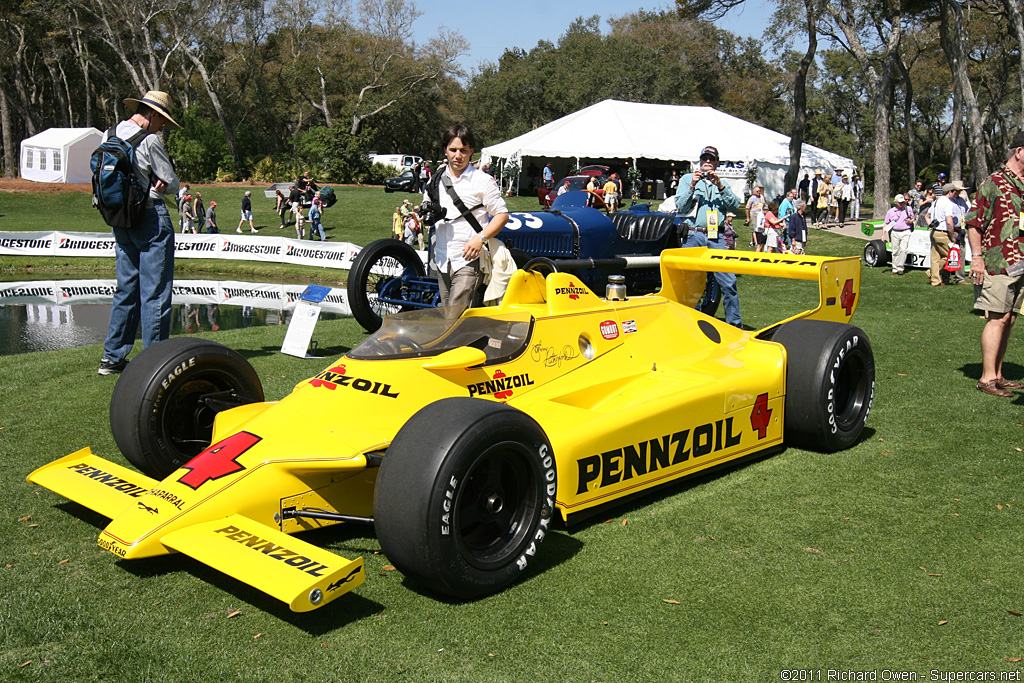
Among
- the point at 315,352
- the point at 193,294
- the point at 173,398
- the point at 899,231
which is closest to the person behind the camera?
the point at 173,398

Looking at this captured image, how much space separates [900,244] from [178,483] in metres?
16.1

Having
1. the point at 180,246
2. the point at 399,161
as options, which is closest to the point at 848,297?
the point at 180,246

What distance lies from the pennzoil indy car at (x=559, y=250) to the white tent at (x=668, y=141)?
2380 cm

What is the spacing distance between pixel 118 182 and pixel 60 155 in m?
43.7

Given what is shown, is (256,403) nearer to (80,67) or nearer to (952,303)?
(952,303)

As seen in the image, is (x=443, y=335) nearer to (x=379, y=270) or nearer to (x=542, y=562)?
(x=542, y=562)

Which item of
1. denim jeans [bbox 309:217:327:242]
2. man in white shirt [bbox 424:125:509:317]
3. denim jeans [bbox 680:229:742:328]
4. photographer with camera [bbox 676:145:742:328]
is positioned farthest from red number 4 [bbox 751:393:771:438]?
denim jeans [bbox 309:217:327:242]

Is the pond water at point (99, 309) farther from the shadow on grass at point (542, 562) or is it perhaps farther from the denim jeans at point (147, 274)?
the shadow on grass at point (542, 562)

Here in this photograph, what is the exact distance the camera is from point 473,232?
5852 millimetres

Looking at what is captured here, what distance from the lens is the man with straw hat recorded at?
682 centimetres

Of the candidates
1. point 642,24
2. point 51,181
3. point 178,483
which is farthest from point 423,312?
point 642,24

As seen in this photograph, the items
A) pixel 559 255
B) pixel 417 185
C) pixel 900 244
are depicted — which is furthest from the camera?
pixel 417 185

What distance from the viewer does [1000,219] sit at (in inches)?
269

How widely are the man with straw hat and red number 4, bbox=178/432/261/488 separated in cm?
343
